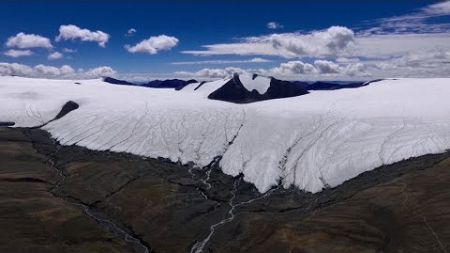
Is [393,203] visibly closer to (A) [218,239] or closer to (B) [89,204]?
(A) [218,239]

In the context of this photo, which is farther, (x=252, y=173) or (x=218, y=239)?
(x=252, y=173)

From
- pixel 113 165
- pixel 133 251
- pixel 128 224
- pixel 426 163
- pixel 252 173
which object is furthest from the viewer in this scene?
pixel 113 165

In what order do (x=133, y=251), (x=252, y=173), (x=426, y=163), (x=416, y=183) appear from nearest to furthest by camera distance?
(x=133, y=251), (x=416, y=183), (x=426, y=163), (x=252, y=173)

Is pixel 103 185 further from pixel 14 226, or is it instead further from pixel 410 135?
pixel 410 135

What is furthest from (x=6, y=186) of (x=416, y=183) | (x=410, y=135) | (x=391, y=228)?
(x=410, y=135)

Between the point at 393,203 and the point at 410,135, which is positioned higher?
the point at 410,135

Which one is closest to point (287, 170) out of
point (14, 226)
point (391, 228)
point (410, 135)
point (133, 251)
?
point (410, 135)
